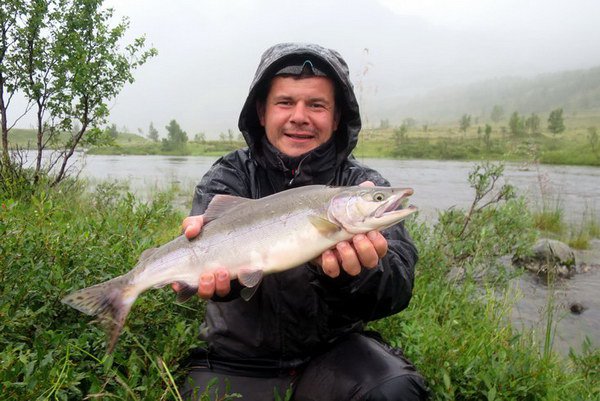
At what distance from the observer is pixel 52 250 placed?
10.3 ft

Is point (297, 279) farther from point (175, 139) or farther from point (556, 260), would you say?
point (175, 139)

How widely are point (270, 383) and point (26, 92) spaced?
25.3 feet

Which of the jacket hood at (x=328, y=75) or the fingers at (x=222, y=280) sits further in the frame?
the jacket hood at (x=328, y=75)

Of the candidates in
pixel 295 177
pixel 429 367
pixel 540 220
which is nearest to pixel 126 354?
pixel 295 177

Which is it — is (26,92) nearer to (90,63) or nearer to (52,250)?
(90,63)

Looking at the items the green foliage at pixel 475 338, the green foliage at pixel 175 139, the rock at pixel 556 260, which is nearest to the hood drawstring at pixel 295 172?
the green foliage at pixel 475 338

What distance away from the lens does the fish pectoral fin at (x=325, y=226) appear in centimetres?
250

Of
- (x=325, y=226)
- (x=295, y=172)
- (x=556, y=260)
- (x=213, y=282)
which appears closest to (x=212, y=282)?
(x=213, y=282)

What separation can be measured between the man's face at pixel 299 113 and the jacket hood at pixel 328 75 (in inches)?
4.1

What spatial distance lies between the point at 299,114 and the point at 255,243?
1254 millimetres

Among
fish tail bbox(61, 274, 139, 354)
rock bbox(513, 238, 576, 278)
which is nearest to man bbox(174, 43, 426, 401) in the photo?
fish tail bbox(61, 274, 139, 354)

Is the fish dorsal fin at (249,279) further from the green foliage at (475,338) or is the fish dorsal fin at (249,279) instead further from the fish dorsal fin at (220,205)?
the green foliage at (475,338)

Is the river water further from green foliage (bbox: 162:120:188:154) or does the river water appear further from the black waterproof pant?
green foliage (bbox: 162:120:188:154)

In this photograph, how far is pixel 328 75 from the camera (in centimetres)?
359
